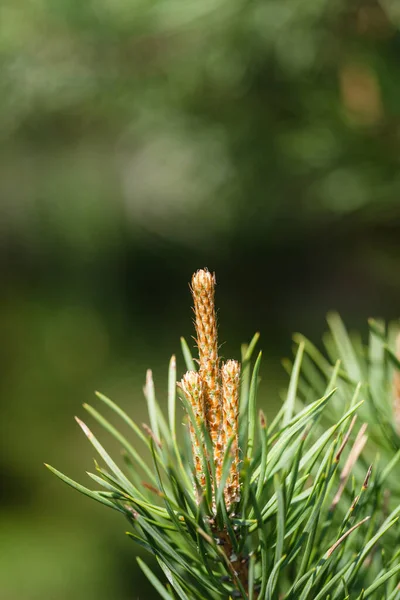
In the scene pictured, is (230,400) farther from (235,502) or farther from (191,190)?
(191,190)

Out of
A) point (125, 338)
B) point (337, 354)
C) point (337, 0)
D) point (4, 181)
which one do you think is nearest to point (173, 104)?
point (337, 0)

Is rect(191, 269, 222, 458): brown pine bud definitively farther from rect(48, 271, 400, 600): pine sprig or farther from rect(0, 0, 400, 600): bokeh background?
rect(0, 0, 400, 600): bokeh background

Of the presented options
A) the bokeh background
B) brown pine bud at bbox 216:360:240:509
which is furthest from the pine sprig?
the bokeh background

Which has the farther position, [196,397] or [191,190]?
[191,190]

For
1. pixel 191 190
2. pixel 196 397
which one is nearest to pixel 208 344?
pixel 196 397

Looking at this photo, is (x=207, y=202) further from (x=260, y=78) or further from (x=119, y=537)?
(x=119, y=537)

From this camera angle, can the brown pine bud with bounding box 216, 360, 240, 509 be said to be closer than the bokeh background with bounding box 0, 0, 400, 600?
Yes
